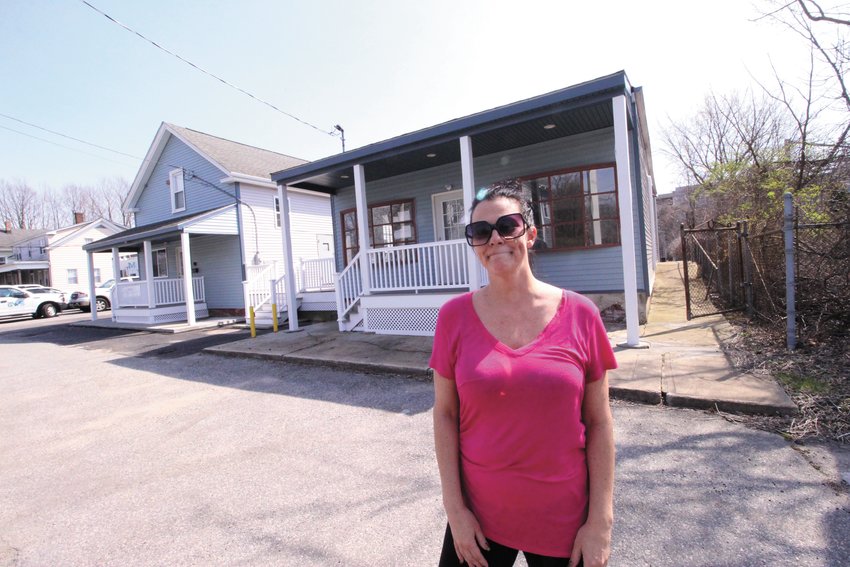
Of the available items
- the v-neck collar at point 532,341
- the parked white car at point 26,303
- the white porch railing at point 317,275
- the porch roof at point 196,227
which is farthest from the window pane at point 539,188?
the parked white car at point 26,303

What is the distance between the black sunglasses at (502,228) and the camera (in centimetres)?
148

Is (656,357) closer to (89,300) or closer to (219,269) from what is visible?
(219,269)

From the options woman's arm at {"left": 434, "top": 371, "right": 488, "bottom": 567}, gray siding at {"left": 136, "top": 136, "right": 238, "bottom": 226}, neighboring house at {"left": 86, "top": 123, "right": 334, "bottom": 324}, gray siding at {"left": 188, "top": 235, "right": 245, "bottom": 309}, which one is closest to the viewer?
woman's arm at {"left": 434, "top": 371, "right": 488, "bottom": 567}

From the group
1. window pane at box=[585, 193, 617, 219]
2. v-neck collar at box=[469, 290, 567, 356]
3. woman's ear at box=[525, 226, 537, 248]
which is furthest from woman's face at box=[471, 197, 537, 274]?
window pane at box=[585, 193, 617, 219]

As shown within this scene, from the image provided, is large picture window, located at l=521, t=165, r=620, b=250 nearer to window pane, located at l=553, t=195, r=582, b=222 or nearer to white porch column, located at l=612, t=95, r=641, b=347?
window pane, located at l=553, t=195, r=582, b=222

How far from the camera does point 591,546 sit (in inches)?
50.2

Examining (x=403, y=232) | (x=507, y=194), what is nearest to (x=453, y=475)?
(x=507, y=194)

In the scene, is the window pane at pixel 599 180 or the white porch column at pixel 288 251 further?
the white porch column at pixel 288 251

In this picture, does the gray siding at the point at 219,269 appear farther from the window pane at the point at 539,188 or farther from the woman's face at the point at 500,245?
the woman's face at the point at 500,245

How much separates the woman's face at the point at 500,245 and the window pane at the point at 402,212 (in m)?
9.73

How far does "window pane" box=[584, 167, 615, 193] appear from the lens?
8.55 meters

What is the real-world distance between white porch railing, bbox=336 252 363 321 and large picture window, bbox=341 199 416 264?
5.86 feet

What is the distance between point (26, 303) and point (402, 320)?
22.7m

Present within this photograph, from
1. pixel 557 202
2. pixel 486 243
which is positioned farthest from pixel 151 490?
pixel 557 202
